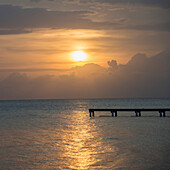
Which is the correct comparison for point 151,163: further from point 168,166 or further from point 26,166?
point 26,166

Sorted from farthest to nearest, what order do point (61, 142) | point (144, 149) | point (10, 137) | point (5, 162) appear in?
point (10, 137)
point (61, 142)
point (144, 149)
point (5, 162)

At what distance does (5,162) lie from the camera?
63.7 ft

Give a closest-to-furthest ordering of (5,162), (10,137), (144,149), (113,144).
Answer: (5,162) < (144,149) < (113,144) < (10,137)

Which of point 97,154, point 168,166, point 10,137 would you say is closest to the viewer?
point 168,166

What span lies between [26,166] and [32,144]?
8.14 m

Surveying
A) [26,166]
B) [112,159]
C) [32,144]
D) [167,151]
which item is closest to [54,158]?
[26,166]

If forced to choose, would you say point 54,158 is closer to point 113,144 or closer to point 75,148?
point 75,148

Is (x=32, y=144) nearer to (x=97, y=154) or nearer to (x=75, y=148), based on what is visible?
(x=75, y=148)

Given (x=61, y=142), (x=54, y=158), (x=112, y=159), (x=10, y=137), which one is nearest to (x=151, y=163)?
(x=112, y=159)

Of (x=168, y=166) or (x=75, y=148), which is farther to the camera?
(x=75, y=148)

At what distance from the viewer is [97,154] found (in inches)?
842

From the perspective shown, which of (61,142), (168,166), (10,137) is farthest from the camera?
(10,137)

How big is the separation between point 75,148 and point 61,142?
392 centimetres

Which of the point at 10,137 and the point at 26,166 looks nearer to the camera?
the point at 26,166
